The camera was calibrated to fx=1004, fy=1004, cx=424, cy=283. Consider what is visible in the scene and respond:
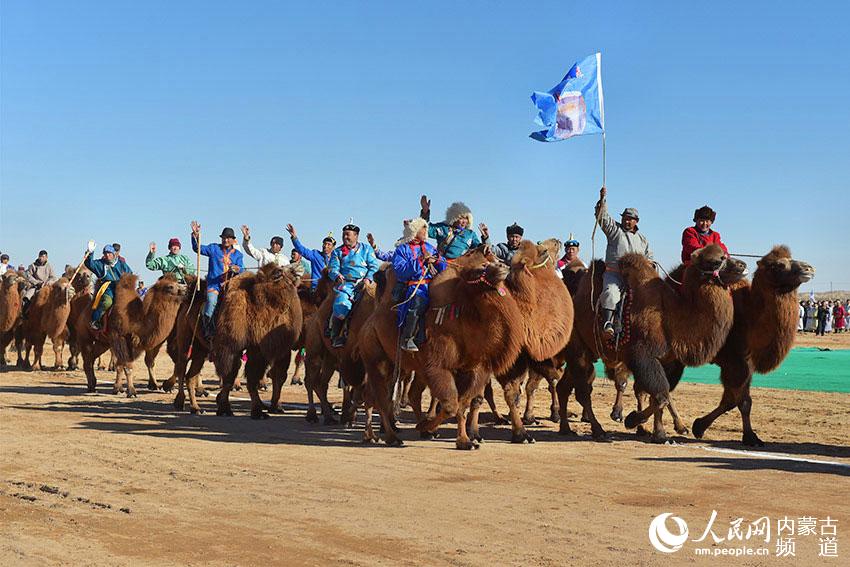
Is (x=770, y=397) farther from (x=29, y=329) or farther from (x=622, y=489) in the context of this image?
(x=29, y=329)

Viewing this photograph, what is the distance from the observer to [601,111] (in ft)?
43.8

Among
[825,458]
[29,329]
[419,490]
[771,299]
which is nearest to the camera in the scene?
[419,490]

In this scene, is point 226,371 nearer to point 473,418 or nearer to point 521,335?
point 473,418

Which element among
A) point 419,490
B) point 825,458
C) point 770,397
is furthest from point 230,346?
point 770,397

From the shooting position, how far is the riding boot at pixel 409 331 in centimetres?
1100

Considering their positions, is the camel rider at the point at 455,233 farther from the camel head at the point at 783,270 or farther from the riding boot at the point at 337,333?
the camel head at the point at 783,270

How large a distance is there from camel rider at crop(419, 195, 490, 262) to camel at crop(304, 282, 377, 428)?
1256 millimetres

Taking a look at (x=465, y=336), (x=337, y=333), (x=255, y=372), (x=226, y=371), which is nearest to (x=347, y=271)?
(x=337, y=333)

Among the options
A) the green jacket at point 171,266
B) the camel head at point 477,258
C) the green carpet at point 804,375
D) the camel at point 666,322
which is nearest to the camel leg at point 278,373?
the green jacket at point 171,266

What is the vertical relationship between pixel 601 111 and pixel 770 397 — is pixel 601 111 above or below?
above

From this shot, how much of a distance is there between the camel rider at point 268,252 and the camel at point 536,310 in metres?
4.76

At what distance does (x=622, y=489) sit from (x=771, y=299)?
171 inches

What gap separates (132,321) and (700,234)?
34.5ft

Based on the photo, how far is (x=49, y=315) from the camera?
2428 cm
